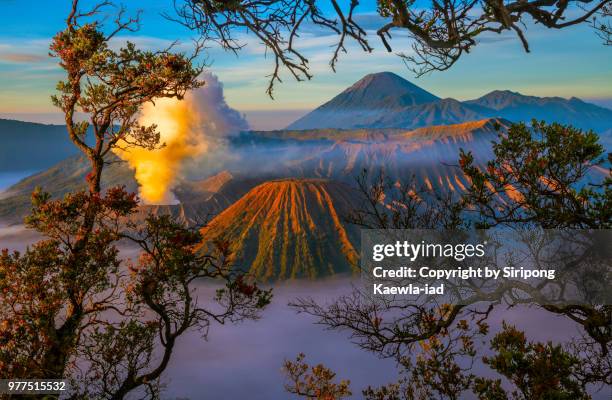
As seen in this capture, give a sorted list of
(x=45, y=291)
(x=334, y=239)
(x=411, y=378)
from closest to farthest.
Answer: (x=45, y=291)
(x=411, y=378)
(x=334, y=239)

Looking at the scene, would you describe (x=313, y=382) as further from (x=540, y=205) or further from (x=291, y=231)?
(x=291, y=231)

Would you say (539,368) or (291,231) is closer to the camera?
(539,368)

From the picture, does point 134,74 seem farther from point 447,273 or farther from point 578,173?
point 578,173

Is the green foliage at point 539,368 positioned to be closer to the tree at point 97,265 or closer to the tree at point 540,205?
the tree at point 540,205

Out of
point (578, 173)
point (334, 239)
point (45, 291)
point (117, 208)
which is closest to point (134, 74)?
point (117, 208)

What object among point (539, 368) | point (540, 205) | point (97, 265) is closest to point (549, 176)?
point (540, 205)

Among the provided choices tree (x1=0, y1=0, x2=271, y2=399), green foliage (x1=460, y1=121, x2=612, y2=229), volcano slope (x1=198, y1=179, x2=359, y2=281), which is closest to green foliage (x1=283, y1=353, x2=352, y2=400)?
tree (x1=0, y1=0, x2=271, y2=399)
